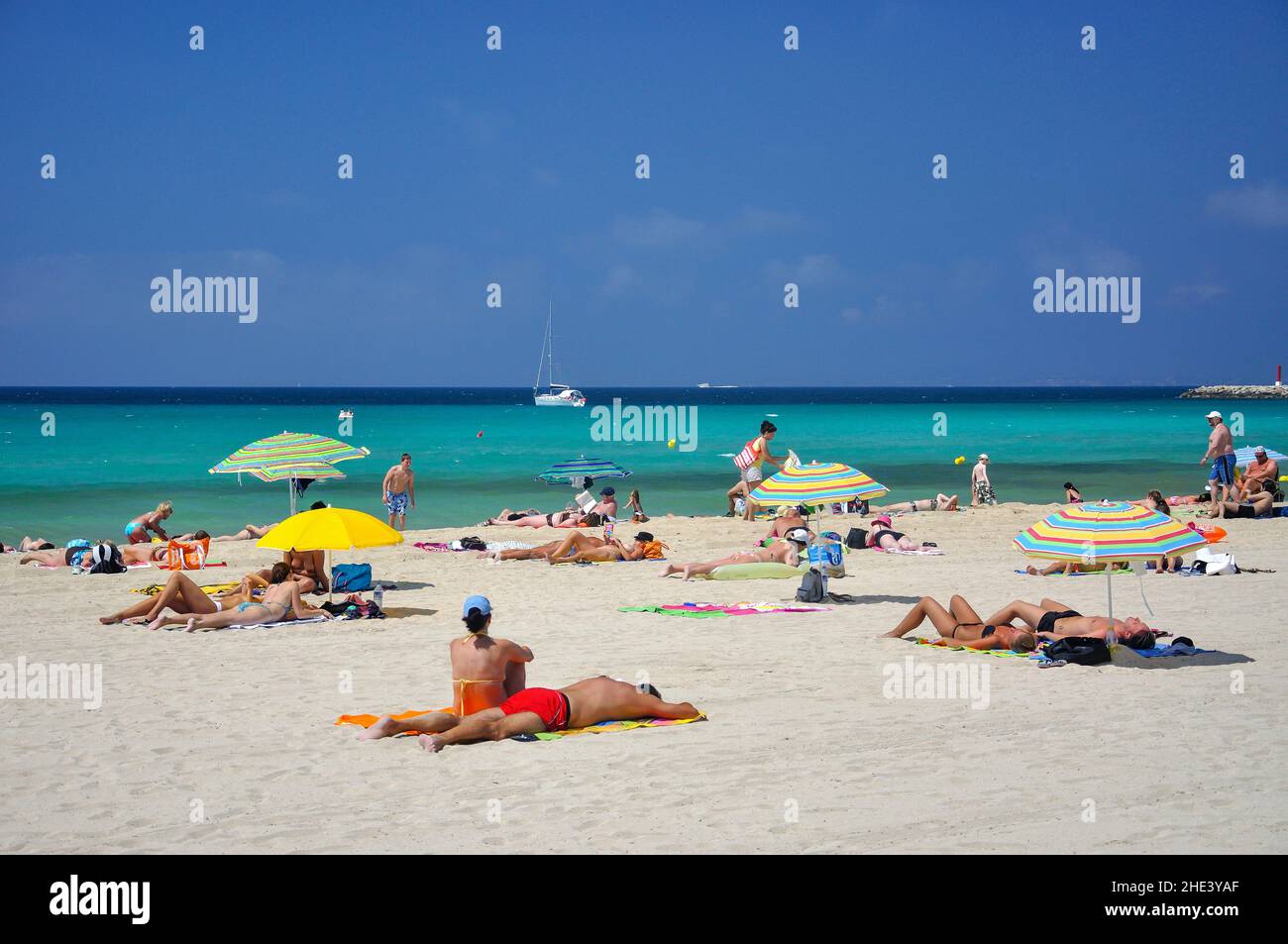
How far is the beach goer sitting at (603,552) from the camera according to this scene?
51.0 feet

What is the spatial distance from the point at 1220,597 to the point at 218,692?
9132 mm

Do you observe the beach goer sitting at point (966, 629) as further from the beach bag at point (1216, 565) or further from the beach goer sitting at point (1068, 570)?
the beach bag at point (1216, 565)

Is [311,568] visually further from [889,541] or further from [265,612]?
[889,541]

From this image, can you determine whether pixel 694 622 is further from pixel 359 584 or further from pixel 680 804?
pixel 680 804

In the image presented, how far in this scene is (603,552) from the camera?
15.7 meters

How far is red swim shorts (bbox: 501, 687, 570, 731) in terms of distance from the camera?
7.00 m

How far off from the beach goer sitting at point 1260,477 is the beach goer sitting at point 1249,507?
6.1 inches

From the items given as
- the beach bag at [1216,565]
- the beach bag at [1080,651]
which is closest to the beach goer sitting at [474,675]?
the beach bag at [1080,651]

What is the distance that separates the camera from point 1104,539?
28.1 feet

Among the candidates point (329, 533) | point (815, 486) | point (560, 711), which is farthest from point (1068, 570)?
point (560, 711)

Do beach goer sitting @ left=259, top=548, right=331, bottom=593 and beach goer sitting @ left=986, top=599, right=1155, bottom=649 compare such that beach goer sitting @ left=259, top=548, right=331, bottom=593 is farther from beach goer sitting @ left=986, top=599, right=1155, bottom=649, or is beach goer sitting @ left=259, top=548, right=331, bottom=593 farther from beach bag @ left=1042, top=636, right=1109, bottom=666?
beach bag @ left=1042, top=636, right=1109, bottom=666

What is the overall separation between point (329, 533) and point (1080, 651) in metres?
6.52

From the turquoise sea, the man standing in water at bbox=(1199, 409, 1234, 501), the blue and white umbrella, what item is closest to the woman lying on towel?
the turquoise sea

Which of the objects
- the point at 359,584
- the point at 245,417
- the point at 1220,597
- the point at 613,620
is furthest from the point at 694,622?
the point at 245,417
